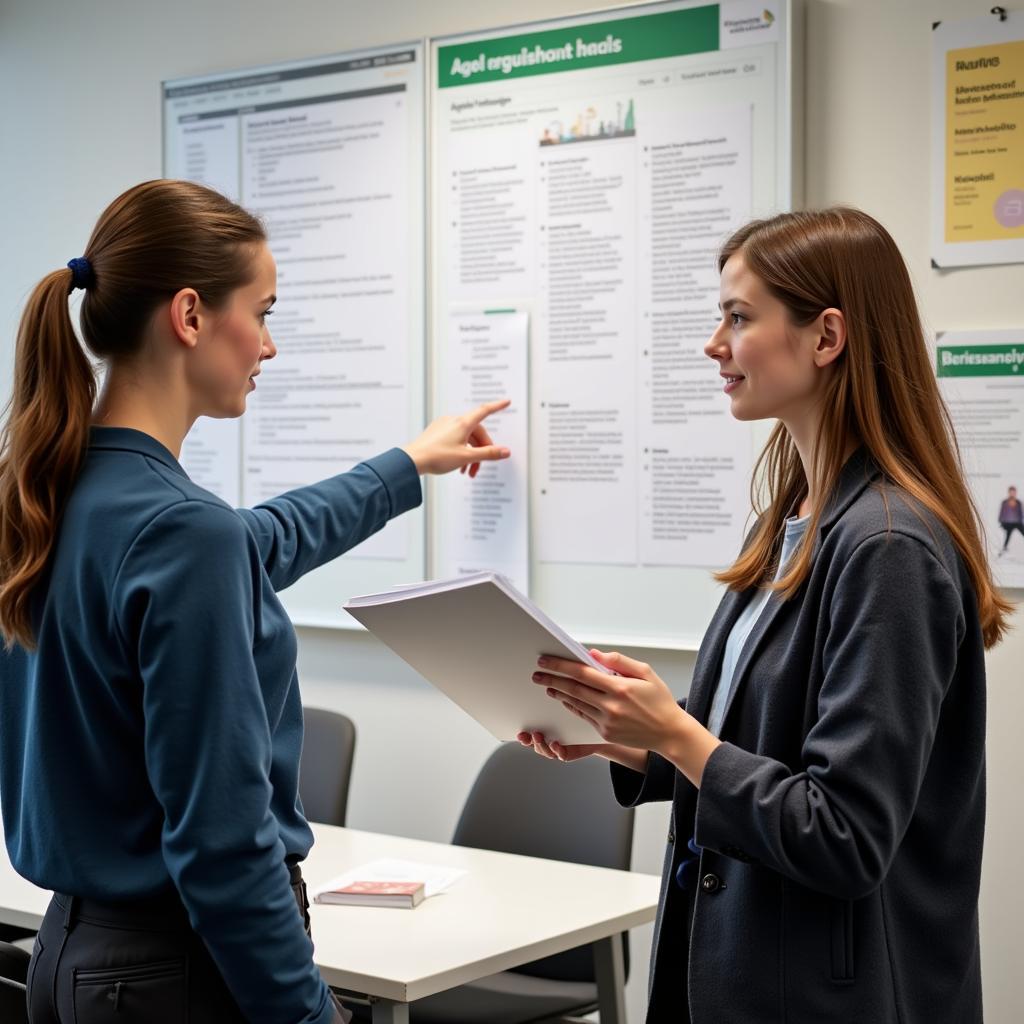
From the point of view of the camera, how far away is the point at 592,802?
2795 millimetres

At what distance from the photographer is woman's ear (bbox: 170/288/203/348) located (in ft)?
4.71

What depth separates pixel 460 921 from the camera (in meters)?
2.16

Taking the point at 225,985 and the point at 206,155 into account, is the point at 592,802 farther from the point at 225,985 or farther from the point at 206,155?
the point at 206,155

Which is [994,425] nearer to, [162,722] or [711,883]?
[711,883]

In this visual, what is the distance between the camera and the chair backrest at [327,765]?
10.0ft

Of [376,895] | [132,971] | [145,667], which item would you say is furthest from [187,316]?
[376,895]

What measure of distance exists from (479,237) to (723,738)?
209 centimetres

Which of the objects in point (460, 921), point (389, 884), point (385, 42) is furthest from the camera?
point (385, 42)

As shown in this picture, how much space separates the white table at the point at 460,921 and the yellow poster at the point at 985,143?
5.17 feet

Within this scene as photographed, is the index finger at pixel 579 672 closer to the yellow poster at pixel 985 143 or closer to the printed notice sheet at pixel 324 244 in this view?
the yellow poster at pixel 985 143

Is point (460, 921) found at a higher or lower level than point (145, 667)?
lower

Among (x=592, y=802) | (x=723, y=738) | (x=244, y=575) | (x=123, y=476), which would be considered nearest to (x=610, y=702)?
(x=723, y=738)

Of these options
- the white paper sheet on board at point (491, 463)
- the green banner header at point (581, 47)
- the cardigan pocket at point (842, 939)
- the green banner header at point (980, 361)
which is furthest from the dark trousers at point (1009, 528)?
the cardigan pocket at point (842, 939)

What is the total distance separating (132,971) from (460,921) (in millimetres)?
934
